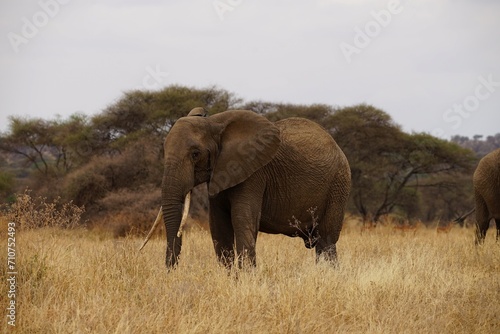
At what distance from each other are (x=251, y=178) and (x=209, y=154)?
62 centimetres

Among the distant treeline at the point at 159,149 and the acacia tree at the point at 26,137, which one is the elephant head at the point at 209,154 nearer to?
the distant treeline at the point at 159,149

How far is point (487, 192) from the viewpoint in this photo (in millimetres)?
12867

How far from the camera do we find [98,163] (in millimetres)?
21188

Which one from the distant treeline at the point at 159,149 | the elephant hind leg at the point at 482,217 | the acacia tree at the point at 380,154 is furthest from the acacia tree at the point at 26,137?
the elephant hind leg at the point at 482,217

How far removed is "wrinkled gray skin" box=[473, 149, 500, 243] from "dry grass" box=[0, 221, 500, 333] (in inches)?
158

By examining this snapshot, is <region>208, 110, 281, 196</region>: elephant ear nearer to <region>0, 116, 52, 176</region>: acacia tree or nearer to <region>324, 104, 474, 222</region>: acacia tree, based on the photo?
<region>324, 104, 474, 222</region>: acacia tree

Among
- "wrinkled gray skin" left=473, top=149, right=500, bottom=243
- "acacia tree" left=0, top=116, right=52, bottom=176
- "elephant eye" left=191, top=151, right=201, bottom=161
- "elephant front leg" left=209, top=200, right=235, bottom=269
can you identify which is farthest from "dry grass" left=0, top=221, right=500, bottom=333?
"acacia tree" left=0, top=116, right=52, bottom=176

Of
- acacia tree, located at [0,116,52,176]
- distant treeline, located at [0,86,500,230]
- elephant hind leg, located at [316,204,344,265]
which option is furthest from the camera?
acacia tree, located at [0,116,52,176]

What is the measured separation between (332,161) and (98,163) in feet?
41.9

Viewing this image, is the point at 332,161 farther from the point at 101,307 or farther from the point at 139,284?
the point at 101,307

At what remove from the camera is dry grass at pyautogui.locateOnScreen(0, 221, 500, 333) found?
6006 millimetres

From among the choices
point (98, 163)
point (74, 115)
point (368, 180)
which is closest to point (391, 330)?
point (98, 163)

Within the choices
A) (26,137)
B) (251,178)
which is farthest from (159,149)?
(251,178)

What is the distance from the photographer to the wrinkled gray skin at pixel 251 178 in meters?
8.16
